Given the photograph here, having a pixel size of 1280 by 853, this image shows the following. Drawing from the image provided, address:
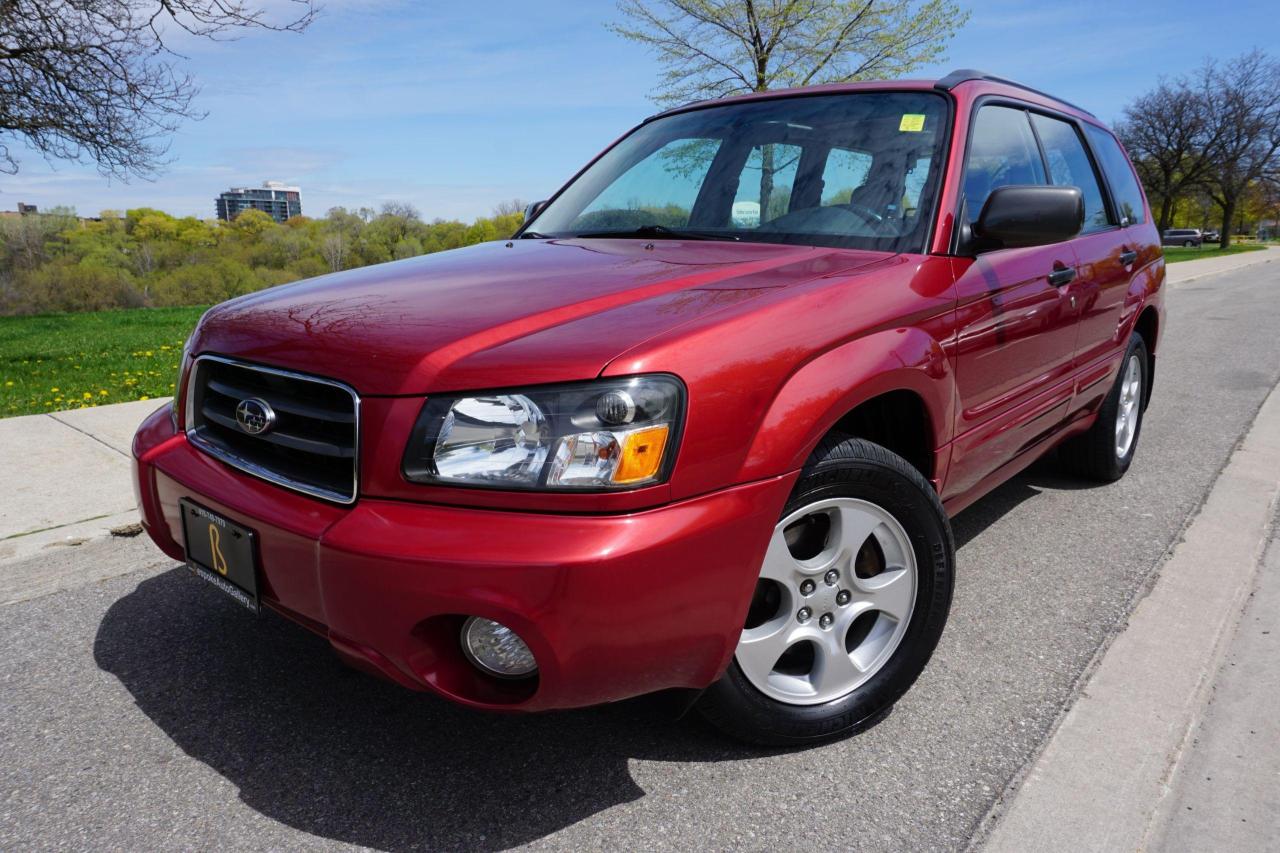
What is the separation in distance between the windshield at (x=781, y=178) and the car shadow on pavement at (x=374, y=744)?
1.48 metres

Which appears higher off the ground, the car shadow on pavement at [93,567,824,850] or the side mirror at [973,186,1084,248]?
the side mirror at [973,186,1084,248]

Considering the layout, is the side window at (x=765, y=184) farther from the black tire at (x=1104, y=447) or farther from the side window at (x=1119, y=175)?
the black tire at (x=1104, y=447)

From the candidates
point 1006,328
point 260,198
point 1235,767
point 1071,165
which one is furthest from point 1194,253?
point 260,198

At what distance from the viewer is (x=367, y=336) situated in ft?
6.50

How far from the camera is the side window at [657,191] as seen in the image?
10.2 feet

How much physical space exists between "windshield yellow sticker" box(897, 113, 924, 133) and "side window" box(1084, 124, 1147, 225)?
1718mm

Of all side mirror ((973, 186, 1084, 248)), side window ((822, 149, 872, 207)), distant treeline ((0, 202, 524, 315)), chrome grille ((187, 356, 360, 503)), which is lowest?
distant treeline ((0, 202, 524, 315))

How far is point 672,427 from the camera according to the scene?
5.73 ft

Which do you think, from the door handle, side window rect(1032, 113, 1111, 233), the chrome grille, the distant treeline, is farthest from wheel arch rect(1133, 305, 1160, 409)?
the distant treeline

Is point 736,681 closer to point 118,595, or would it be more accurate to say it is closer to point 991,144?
point 991,144

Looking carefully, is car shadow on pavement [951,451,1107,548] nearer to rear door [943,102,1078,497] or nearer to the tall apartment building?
rear door [943,102,1078,497]

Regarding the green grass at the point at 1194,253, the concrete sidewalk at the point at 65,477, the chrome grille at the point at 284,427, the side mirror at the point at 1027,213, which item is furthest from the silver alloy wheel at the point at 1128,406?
the green grass at the point at 1194,253

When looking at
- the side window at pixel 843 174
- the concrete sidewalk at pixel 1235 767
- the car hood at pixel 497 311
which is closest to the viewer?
the car hood at pixel 497 311

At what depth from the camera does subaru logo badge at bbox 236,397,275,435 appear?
6.73ft
